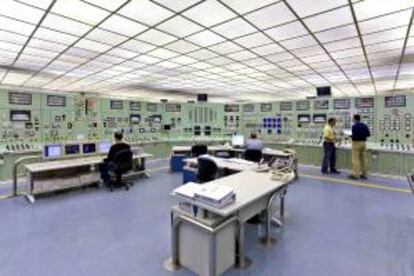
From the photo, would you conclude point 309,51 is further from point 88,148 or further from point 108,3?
point 88,148

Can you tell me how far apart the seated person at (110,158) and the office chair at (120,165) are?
77 millimetres

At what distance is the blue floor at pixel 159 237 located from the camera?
245 centimetres

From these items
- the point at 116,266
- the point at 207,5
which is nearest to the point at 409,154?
the point at 207,5

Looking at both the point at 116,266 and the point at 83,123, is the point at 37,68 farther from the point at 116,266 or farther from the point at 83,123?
the point at 116,266

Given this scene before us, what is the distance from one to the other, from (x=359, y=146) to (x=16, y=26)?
6.78m

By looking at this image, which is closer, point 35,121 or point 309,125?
point 35,121

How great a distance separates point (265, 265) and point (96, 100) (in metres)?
6.44

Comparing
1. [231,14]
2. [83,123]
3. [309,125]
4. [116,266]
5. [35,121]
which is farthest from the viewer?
[309,125]

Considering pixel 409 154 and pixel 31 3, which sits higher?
pixel 31 3

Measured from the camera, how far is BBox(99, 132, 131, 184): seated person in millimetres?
5043

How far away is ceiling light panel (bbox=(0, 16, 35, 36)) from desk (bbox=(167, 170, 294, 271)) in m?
3.07

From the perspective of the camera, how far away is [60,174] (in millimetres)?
5289

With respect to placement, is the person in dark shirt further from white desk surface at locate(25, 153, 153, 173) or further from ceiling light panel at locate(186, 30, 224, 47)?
white desk surface at locate(25, 153, 153, 173)

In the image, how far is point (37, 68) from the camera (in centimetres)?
593
